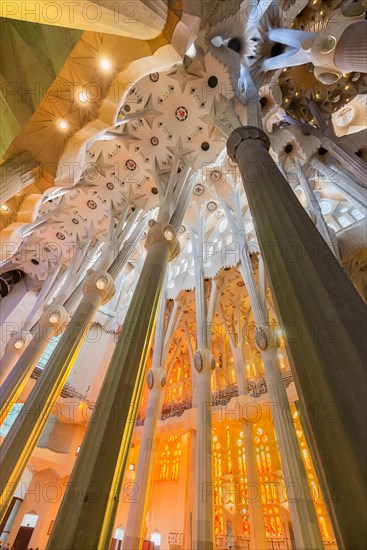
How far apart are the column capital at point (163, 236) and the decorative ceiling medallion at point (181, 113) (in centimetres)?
475

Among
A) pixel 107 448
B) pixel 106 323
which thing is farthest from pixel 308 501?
pixel 106 323

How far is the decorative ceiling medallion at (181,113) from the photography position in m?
9.16

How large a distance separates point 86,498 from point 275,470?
35.7 feet

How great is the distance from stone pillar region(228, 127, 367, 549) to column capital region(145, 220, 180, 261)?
348 cm

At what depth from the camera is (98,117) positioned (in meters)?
5.50

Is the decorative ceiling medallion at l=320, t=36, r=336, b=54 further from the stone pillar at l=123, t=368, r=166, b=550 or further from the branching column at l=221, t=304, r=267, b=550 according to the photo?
the branching column at l=221, t=304, r=267, b=550

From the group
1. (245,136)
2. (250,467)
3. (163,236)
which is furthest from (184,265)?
(245,136)

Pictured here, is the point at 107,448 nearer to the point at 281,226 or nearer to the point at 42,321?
the point at 281,226

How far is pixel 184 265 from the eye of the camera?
1471 cm

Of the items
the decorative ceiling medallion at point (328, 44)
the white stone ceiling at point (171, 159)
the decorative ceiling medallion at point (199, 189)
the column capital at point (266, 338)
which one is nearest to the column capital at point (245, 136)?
the decorative ceiling medallion at point (328, 44)

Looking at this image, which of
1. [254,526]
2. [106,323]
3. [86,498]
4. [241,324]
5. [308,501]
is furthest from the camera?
[106,323]

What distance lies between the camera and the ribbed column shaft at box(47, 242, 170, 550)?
9.02 ft

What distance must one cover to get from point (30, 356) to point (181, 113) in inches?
372

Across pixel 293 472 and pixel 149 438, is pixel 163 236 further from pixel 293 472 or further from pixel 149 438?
pixel 149 438
